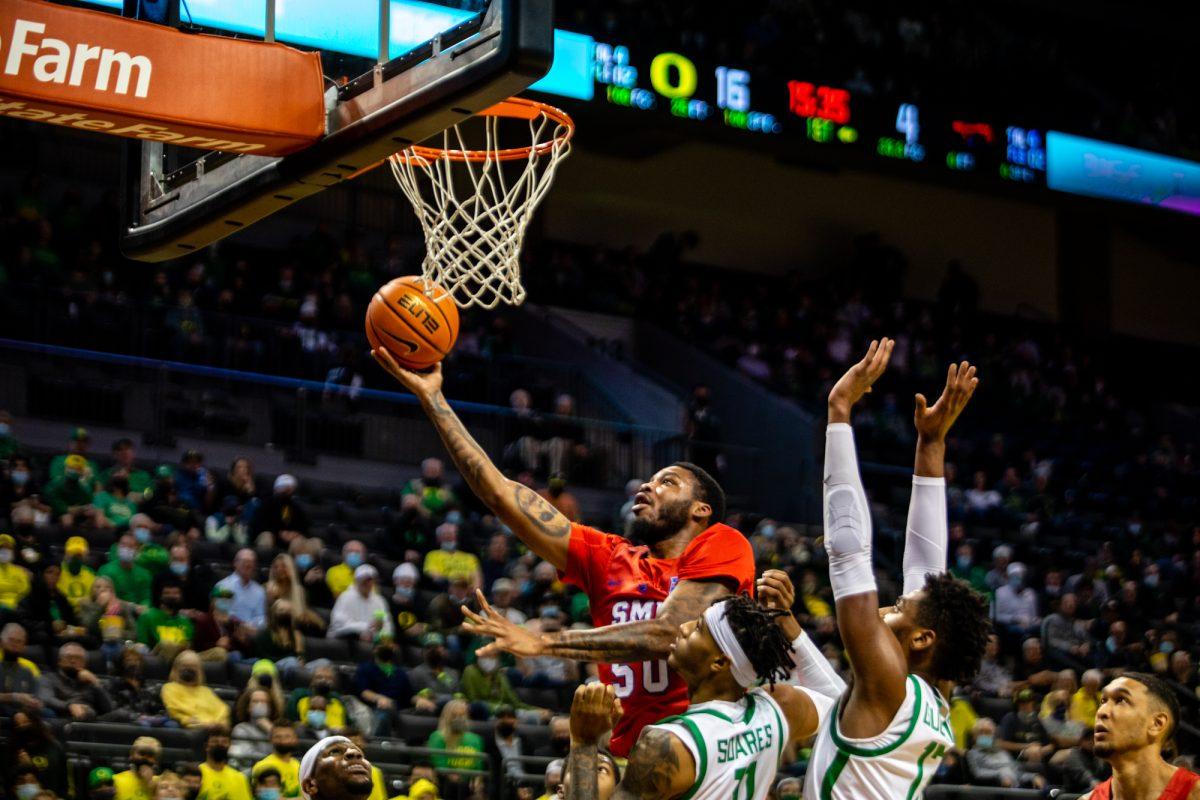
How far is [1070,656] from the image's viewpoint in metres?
15.3

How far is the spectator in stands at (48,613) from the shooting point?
10.8 meters

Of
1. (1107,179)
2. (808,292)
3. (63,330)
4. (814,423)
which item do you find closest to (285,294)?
(63,330)

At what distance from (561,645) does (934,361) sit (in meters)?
17.6

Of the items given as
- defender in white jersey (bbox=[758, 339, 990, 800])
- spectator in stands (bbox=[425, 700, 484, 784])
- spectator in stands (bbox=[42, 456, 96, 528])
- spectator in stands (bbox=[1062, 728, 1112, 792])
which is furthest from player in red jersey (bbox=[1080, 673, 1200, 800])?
spectator in stands (bbox=[42, 456, 96, 528])

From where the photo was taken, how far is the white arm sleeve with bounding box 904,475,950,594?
191 inches

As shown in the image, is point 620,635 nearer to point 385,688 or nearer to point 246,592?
point 385,688

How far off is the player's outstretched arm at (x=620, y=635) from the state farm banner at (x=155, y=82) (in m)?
1.70

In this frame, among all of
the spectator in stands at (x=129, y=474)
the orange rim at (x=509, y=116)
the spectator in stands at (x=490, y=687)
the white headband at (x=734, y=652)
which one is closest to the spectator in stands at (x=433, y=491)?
the spectator in stands at (x=129, y=474)

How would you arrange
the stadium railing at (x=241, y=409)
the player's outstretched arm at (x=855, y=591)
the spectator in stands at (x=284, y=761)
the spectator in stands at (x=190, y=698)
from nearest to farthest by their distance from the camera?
the player's outstretched arm at (x=855, y=591) → the spectator in stands at (x=284, y=761) → the spectator in stands at (x=190, y=698) → the stadium railing at (x=241, y=409)

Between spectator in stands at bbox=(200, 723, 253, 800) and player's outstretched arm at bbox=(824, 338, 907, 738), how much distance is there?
5.86m

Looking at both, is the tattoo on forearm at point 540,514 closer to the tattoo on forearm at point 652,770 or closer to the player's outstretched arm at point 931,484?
the player's outstretched arm at point 931,484

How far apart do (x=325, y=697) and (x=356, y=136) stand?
19.2ft

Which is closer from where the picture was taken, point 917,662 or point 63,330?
point 917,662

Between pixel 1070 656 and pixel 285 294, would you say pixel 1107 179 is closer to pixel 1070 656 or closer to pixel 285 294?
pixel 1070 656
